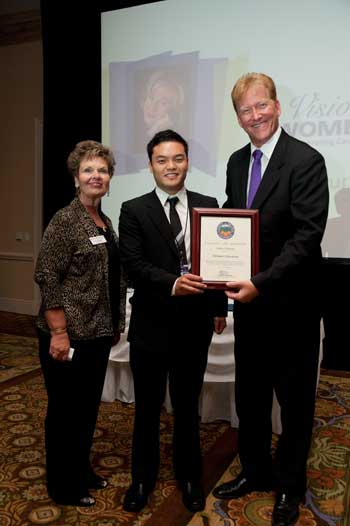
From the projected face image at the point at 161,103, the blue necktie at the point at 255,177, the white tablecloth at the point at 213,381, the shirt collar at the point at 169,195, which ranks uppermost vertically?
the projected face image at the point at 161,103

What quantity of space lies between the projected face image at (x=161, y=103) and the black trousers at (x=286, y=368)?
2.71m

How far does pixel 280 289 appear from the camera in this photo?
1896 millimetres

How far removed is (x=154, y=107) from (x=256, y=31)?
1.06 metres

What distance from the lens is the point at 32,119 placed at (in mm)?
6371

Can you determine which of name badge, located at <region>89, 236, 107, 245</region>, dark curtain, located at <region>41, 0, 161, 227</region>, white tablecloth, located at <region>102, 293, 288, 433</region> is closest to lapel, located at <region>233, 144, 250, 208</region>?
name badge, located at <region>89, 236, 107, 245</region>

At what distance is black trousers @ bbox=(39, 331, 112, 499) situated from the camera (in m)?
2.00

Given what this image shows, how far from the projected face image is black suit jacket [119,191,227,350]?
100 inches

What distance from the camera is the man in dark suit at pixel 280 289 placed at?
1.82 metres

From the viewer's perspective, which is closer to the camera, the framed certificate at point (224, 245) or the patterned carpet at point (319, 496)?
the framed certificate at point (224, 245)

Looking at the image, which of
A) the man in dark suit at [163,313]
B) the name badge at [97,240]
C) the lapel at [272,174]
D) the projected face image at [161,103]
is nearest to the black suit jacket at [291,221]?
the lapel at [272,174]

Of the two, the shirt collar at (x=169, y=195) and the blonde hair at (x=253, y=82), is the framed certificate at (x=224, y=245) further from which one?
the blonde hair at (x=253, y=82)

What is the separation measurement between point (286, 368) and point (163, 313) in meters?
0.54

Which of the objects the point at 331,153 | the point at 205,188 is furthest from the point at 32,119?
the point at 331,153

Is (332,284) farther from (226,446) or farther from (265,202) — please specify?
(265,202)
